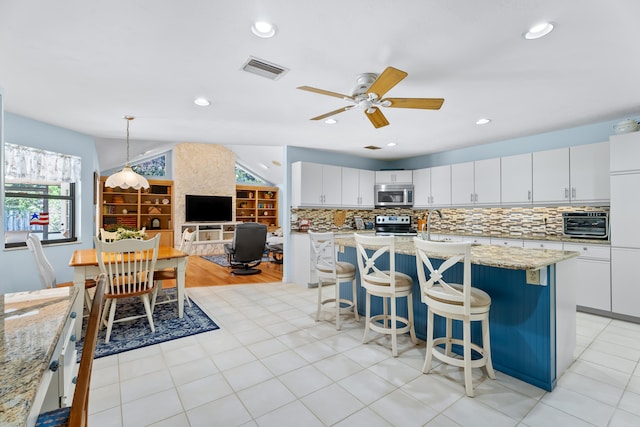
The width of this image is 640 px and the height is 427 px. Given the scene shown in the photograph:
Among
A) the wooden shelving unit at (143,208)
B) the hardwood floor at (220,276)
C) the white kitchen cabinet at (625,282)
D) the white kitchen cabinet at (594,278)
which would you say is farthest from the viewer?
the wooden shelving unit at (143,208)

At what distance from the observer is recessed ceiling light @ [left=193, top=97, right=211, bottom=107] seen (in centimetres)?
305

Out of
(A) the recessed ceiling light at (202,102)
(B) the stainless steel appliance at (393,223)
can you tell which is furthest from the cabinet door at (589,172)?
A: (A) the recessed ceiling light at (202,102)

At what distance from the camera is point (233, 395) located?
2.02 m

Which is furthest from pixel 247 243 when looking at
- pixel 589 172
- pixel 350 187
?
pixel 589 172

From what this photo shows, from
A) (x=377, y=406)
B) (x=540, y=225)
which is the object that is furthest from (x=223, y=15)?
(x=540, y=225)

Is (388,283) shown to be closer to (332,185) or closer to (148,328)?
(148,328)

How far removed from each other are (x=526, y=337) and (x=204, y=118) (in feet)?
12.7

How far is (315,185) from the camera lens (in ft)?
17.2

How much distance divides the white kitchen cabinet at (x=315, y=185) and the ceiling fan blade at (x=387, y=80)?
2.93 meters

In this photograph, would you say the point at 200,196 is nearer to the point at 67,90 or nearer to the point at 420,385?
the point at 67,90

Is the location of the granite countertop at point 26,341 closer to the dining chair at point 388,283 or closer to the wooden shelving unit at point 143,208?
the dining chair at point 388,283

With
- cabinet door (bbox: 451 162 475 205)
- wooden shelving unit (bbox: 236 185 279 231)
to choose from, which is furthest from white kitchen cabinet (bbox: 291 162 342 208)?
wooden shelving unit (bbox: 236 185 279 231)

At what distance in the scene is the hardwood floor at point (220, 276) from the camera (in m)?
5.31

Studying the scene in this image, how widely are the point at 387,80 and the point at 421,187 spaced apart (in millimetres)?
4045
